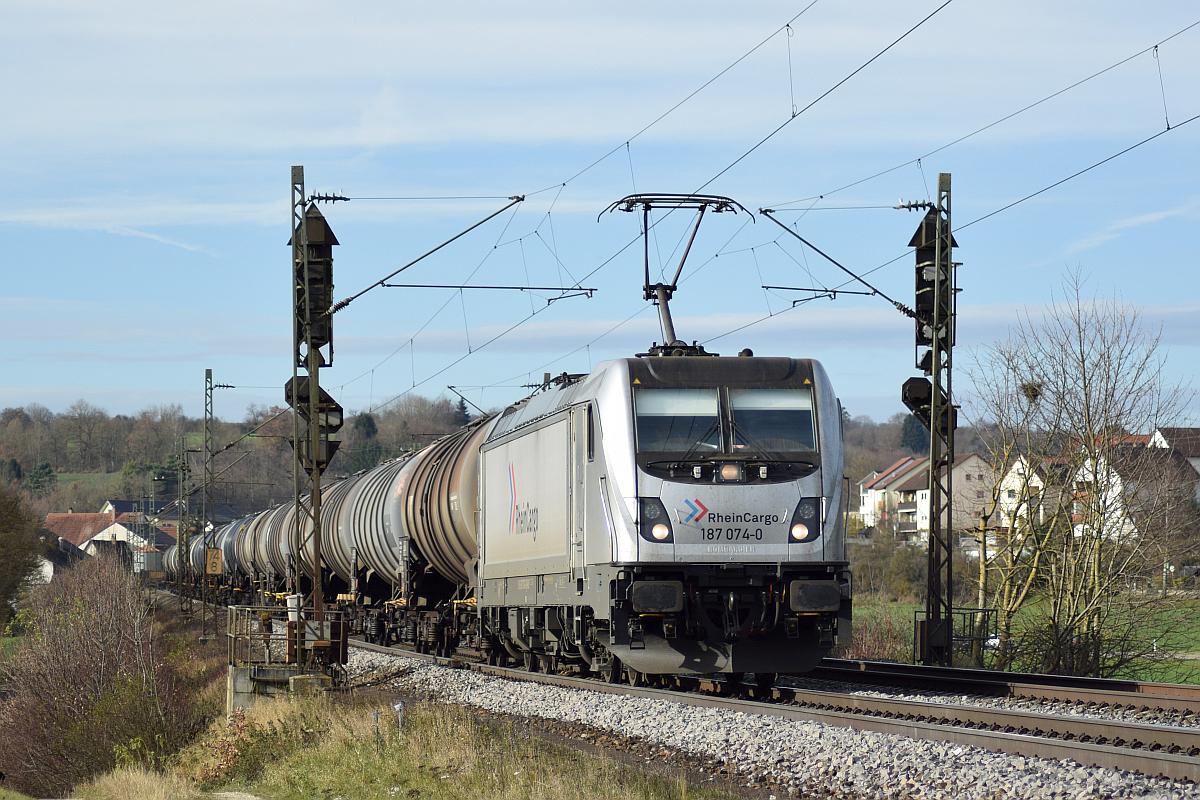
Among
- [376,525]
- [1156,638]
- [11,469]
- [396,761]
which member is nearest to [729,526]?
[396,761]

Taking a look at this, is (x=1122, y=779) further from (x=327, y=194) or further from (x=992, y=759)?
(x=327, y=194)

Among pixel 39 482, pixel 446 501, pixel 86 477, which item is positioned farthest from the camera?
pixel 86 477

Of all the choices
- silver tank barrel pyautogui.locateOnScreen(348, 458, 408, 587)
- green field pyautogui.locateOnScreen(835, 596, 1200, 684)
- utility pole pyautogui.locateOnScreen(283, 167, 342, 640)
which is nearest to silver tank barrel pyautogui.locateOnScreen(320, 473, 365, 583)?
silver tank barrel pyautogui.locateOnScreen(348, 458, 408, 587)

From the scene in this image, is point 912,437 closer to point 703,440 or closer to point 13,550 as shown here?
point 13,550

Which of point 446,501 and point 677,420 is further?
point 446,501

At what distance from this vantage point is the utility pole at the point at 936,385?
18.6 metres

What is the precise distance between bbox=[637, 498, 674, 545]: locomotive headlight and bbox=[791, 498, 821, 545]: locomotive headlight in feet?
4.47

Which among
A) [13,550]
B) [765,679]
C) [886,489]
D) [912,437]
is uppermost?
[912,437]

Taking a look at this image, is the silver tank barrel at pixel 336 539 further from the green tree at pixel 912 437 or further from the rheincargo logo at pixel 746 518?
the green tree at pixel 912 437

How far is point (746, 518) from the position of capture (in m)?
13.2

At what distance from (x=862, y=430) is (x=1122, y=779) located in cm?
19117

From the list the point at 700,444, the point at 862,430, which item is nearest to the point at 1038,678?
the point at 700,444

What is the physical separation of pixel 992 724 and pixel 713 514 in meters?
3.58

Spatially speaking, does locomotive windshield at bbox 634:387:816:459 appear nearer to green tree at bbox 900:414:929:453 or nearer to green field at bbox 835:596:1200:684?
green field at bbox 835:596:1200:684
